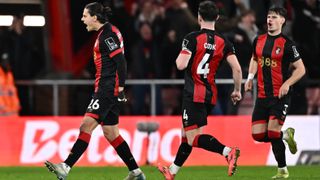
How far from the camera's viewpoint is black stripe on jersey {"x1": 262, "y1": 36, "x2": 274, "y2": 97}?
1503 cm

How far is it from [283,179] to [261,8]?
8.14m

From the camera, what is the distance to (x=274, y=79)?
15.1 meters

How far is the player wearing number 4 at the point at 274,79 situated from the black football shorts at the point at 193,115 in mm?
1576

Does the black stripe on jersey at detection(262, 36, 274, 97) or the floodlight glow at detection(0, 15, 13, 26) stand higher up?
the black stripe on jersey at detection(262, 36, 274, 97)

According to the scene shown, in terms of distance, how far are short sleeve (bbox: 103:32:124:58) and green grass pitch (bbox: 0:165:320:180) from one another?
230 cm

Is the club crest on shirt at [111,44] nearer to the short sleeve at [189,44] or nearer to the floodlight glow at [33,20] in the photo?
the short sleeve at [189,44]

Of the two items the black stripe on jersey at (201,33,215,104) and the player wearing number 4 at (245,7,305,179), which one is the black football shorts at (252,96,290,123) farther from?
the black stripe on jersey at (201,33,215,104)

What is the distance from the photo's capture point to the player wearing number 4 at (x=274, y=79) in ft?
49.0

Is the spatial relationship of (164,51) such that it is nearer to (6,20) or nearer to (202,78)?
(6,20)

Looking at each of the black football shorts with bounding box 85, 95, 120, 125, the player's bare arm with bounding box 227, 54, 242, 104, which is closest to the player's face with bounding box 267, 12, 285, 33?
the player's bare arm with bounding box 227, 54, 242, 104

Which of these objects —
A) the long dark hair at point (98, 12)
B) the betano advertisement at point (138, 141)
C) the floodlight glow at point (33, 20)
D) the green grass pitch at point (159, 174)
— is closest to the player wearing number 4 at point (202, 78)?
the long dark hair at point (98, 12)

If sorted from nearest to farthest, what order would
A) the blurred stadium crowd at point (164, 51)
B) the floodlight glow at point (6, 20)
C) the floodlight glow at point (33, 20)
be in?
1. the blurred stadium crowd at point (164, 51)
2. the floodlight glow at point (6, 20)
3. the floodlight glow at point (33, 20)

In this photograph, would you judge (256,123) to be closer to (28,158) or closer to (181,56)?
(181,56)

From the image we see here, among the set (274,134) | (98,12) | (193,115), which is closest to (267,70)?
(274,134)
